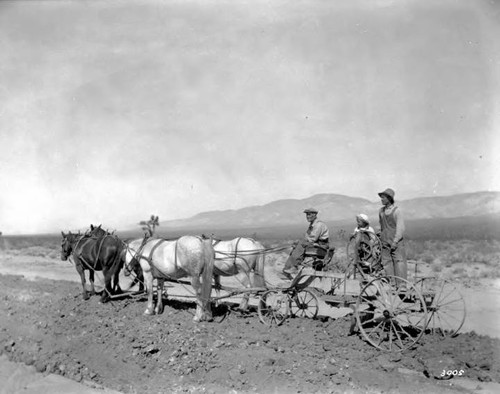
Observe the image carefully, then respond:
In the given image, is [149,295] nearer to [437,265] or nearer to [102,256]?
[102,256]

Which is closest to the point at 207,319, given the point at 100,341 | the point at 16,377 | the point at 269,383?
the point at 100,341

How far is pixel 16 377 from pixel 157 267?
3.52m

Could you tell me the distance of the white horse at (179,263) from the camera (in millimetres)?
8500

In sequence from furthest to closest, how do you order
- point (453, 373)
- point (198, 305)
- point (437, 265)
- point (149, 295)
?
1. point (437, 265)
2. point (149, 295)
3. point (198, 305)
4. point (453, 373)

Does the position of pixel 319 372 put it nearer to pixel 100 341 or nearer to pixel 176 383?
pixel 176 383

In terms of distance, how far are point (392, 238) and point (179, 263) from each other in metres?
4.61

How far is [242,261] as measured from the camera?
9.43 meters

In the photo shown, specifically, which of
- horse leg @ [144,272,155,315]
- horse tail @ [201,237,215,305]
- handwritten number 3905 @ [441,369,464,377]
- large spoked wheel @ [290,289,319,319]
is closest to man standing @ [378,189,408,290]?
handwritten number 3905 @ [441,369,464,377]

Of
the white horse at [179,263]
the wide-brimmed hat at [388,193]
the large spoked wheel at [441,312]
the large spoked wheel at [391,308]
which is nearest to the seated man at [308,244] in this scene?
the wide-brimmed hat at [388,193]

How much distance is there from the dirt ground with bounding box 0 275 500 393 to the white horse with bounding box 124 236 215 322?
1.59 ft

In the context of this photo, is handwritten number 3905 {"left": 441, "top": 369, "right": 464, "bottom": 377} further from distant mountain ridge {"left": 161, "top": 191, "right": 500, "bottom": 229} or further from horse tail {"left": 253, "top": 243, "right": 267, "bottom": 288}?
distant mountain ridge {"left": 161, "top": 191, "right": 500, "bottom": 229}

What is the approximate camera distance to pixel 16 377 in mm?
6340

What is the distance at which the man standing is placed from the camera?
7.17 meters

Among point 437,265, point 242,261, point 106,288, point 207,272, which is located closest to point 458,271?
point 437,265
